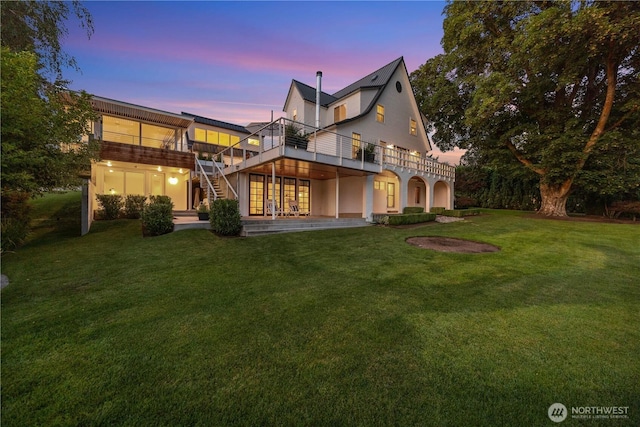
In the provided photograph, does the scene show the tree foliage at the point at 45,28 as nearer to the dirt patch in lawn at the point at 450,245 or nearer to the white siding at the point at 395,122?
the white siding at the point at 395,122

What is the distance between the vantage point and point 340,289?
4262 mm

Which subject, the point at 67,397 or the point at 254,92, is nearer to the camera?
the point at 67,397

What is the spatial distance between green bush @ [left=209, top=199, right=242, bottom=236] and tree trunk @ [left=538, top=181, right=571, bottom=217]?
59.4ft

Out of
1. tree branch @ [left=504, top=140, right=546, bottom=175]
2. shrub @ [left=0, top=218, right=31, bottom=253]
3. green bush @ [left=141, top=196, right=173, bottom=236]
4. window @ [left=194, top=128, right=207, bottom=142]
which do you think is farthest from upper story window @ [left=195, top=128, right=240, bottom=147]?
tree branch @ [left=504, top=140, right=546, bottom=175]

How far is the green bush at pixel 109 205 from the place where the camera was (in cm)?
1175

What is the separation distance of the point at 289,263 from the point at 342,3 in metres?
12.1

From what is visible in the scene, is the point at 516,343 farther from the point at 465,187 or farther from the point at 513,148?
the point at 465,187

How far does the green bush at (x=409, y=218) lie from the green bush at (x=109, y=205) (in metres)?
13.5

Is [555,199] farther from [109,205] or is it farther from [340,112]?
[109,205]

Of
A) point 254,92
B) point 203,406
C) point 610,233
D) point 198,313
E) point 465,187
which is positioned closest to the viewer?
point 203,406

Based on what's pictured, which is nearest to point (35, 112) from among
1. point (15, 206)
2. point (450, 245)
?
point (15, 206)

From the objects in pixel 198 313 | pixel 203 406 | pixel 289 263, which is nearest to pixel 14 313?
pixel 198 313

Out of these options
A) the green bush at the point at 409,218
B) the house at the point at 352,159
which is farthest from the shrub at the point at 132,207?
the green bush at the point at 409,218

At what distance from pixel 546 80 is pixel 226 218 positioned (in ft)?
57.9
